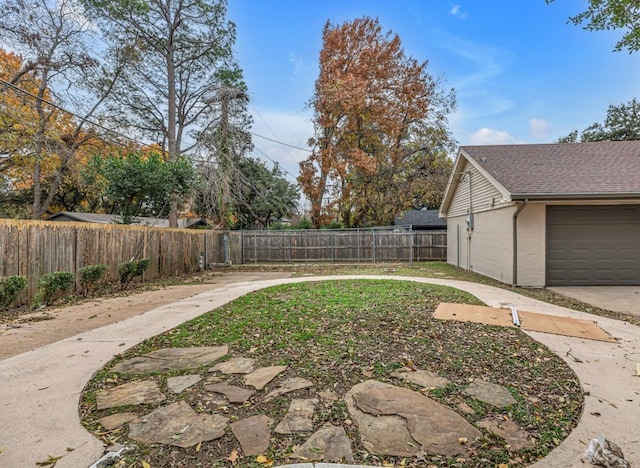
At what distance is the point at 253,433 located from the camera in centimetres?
211

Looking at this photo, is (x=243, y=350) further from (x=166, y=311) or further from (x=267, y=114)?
(x=267, y=114)

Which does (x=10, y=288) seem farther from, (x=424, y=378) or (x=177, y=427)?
(x=424, y=378)

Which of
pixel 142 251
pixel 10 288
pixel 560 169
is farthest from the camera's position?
pixel 142 251

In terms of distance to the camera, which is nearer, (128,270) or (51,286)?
(51,286)

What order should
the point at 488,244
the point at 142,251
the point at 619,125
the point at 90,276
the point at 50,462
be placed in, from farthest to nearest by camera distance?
1. the point at 619,125
2. the point at 488,244
3. the point at 142,251
4. the point at 90,276
5. the point at 50,462

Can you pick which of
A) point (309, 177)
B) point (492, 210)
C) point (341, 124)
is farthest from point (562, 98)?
point (309, 177)

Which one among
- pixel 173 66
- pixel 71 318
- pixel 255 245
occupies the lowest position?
pixel 71 318

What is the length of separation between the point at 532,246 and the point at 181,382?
8259mm

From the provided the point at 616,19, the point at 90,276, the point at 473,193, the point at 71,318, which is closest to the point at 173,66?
the point at 90,276

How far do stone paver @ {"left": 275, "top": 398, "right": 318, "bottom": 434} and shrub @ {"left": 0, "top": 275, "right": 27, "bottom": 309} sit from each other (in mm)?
5713

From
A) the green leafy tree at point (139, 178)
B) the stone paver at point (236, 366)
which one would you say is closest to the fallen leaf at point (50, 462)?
the stone paver at point (236, 366)

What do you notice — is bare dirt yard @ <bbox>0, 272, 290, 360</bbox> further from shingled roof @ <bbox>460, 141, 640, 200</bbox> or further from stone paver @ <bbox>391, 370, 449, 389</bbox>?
shingled roof @ <bbox>460, 141, 640, 200</bbox>

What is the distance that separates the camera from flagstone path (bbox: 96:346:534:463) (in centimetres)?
199

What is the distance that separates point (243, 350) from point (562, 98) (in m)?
13.8
